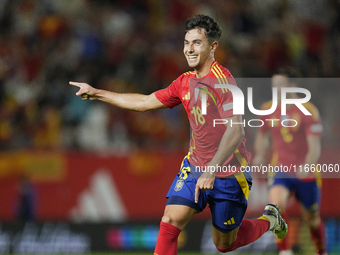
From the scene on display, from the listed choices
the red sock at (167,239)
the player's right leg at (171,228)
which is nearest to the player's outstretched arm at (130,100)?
the player's right leg at (171,228)

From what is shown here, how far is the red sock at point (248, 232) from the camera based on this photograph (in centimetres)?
484

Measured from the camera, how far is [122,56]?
11000 mm

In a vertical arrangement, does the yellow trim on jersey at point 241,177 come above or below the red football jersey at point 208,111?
below

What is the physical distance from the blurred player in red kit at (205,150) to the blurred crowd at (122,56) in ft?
15.3

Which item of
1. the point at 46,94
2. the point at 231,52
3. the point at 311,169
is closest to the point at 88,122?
the point at 46,94

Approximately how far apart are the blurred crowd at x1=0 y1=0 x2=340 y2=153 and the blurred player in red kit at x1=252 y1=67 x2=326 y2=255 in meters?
2.90

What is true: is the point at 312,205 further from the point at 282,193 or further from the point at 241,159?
the point at 241,159

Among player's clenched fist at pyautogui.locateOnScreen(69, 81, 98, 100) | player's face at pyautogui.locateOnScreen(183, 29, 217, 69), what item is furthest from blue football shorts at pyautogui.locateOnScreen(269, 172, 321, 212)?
player's clenched fist at pyautogui.locateOnScreen(69, 81, 98, 100)

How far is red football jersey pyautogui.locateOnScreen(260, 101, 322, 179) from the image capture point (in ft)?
21.1

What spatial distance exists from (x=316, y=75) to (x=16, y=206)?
6.41 m

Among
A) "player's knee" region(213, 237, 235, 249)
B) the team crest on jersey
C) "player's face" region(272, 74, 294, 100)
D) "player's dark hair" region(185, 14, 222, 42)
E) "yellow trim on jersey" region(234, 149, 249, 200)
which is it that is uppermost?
"player's face" region(272, 74, 294, 100)

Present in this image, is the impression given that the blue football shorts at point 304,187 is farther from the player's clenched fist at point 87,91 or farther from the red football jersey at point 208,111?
the player's clenched fist at point 87,91

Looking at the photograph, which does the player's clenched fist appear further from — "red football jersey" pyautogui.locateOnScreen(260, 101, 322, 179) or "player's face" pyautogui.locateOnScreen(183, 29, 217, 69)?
"red football jersey" pyautogui.locateOnScreen(260, 101, 322, 179)

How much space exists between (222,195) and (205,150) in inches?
16.8
